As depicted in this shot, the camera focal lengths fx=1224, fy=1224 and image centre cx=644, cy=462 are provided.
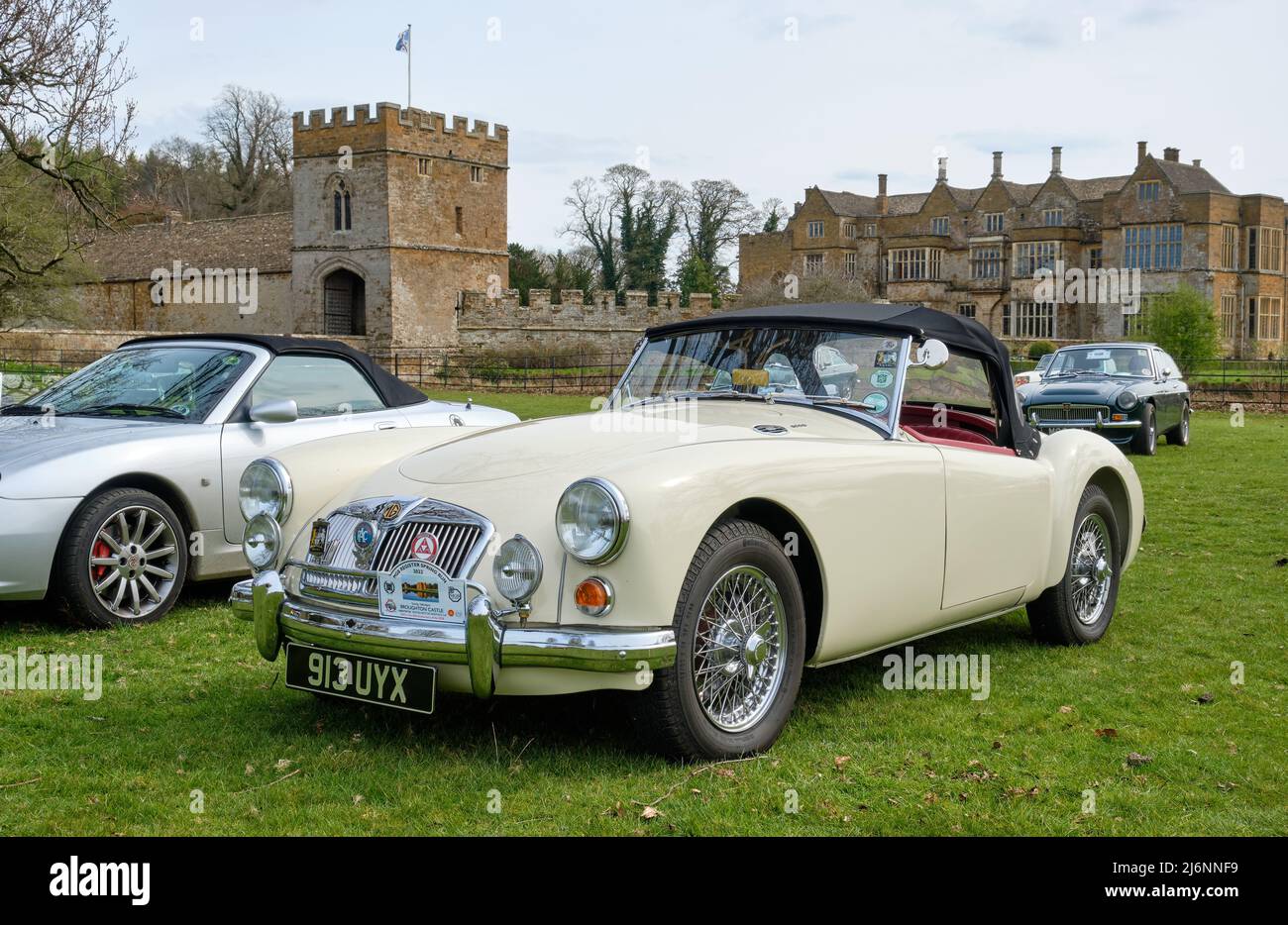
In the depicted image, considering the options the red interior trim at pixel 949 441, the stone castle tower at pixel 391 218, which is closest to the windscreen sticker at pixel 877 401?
the red interior trim at pixel 949 441

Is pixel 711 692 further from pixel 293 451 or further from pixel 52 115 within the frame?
pixel 52 115

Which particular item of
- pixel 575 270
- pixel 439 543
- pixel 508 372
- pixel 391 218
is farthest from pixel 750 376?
pixel 575 270

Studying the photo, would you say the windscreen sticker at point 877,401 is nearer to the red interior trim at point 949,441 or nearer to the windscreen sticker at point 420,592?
the red interior trim at point 949,441

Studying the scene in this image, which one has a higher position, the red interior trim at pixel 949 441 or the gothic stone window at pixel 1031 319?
the gothic stone window at pixel 1031 319

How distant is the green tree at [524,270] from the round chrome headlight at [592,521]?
229 ft

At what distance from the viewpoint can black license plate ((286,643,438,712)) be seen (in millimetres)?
4176

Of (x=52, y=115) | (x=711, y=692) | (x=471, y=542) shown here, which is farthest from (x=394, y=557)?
(x=52, y=115)

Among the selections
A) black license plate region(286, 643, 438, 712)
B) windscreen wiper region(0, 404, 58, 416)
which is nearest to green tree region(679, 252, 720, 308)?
windscreen wiper region(0, 404, 58, 416)

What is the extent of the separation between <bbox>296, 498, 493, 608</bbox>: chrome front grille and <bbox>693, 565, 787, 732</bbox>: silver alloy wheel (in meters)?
0.85

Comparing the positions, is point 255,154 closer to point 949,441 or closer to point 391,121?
point 391,121

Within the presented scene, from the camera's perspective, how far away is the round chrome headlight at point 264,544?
16.5 feet

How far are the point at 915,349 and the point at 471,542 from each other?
244 centimetres

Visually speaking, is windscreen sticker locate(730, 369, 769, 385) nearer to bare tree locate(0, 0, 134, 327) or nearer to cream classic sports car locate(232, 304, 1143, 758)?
cream classic sports car locate(232, 304, 1143, 758)

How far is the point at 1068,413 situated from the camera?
18.1 meters
